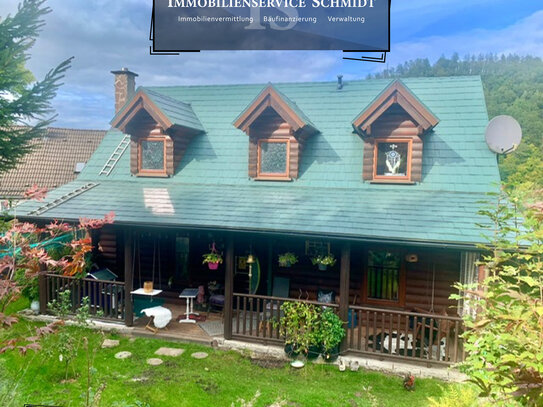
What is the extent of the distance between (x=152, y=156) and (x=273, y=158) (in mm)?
4109

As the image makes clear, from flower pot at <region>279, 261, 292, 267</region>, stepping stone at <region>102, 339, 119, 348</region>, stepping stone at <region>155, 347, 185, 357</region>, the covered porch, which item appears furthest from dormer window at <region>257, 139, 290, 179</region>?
stepping stone at <region>102, 339, 119, 348</region>

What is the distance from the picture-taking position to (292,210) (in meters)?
9.61

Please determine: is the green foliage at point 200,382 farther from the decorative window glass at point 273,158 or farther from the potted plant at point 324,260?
the decorative window glass at point 273,158

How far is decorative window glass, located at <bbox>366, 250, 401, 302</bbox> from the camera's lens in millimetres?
10506

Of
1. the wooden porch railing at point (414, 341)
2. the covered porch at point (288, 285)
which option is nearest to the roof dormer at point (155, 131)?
the covered porch at point (288, 285)

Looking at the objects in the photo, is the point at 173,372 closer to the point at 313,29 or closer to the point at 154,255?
the point at 154,255

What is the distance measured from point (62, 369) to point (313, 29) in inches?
311

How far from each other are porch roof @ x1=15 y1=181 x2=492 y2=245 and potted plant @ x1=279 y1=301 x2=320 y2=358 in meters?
1.75

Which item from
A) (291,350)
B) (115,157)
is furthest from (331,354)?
(115,157)

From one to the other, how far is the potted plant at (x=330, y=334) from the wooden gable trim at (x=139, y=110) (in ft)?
24.1

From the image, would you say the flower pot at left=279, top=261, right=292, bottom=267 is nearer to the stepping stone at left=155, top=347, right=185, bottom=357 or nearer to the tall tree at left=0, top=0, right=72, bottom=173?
the stepping stone at left=155, top=347, right=185, bottom=357

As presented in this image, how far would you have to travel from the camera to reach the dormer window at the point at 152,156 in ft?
41.8

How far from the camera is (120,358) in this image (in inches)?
339

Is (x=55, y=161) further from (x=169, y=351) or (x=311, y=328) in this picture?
(x=311, y=328)
